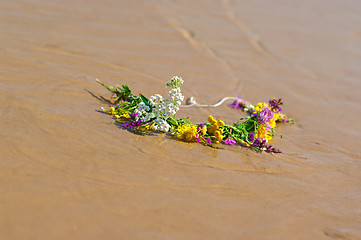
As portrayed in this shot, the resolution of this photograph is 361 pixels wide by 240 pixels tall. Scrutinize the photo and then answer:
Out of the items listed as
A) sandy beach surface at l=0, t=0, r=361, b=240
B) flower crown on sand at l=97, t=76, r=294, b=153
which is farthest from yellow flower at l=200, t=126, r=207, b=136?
sandy beach surface at l=0, t=0, r=361, b=240

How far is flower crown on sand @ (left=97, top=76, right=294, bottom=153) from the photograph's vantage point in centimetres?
338

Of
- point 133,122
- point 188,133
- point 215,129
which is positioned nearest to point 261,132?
point 215,129

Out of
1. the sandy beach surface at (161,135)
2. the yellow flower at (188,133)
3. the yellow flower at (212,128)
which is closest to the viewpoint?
the sandy beach surface at (161,135)

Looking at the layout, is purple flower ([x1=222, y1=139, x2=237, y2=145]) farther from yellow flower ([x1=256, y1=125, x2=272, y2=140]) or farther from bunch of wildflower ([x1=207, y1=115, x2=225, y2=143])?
yellow flower ([x1=256, y1=125, x2=272, y2=140])

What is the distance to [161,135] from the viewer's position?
11.2 ft

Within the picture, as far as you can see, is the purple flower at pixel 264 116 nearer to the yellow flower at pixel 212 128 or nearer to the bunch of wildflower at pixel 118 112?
the yellow flower at pixel 212 128

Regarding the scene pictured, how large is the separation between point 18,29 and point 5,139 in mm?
3212

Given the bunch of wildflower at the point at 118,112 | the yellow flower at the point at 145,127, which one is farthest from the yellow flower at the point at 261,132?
the bunch of wildflower at the point at 118,112

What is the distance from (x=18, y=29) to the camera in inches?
220

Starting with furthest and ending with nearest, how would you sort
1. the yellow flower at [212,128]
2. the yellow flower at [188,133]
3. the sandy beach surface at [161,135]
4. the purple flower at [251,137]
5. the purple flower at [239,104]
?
the purple flower at [239,104]
the purple flower at [251,137]
the yellow flower at [212,128]
the yellow flower at [188,133]
the sandy beach surface at [161,135]

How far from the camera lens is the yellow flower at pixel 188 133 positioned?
336 centimetres

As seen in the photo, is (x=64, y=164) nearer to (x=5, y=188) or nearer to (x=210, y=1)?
(x=5, y=188)

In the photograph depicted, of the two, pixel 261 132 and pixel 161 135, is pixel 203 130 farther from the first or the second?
pixel 261 132

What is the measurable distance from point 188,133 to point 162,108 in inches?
11.5
